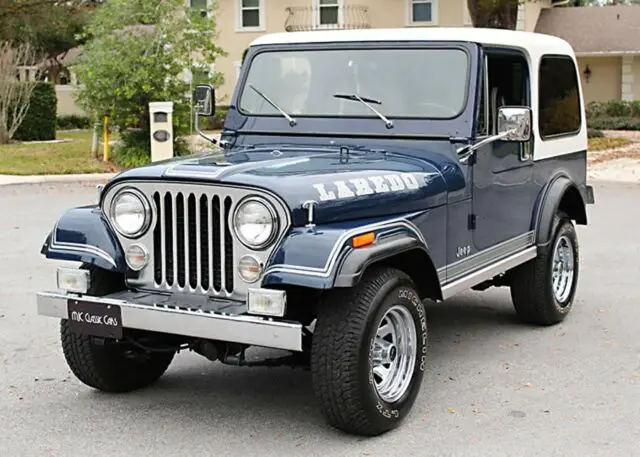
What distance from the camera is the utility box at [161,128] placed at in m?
18.2

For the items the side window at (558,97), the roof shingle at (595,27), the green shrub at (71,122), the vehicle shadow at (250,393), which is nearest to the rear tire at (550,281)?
the vehicle shadow at (250,393)

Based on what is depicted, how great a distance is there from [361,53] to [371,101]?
0.35 meters

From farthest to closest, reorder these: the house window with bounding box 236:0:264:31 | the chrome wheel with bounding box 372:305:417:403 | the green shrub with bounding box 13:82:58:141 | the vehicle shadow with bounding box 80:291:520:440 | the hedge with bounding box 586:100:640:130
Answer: the house window with bounding box 236:0:264:31 → the hedge with bounding box 586:100:640:130 → the green shrub with bounding box 13:82:58:141 → the vehicle shadow with bounding box 80:291:520:440 → the chrome wheel with bounding box 372:305:417:403

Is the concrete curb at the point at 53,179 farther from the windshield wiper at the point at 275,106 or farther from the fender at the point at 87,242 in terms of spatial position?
the fender at the point at 87,242

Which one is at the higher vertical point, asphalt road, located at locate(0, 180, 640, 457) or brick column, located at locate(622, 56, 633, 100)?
brick column, located at locate(622, 56, 633, 100)

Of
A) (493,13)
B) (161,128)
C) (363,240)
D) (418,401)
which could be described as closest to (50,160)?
(161,128)

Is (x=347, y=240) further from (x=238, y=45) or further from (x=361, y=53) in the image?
(x=238, y=45)

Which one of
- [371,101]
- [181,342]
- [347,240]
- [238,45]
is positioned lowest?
[181,342]

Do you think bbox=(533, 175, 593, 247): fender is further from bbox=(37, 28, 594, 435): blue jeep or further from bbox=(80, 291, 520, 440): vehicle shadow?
bbox=(80, 291, 520, 440): vehicle shadow

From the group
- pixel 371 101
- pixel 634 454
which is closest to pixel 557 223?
pixel 371 101

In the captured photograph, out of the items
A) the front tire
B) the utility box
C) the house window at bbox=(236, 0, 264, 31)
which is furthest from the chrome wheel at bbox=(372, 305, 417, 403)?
the house window at bbox=(236, 0, 264, 31)

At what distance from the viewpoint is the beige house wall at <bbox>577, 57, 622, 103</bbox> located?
34.6 metres

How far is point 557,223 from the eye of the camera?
22.9ft

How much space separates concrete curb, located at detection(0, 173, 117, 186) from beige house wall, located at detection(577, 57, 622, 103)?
21.5 m
